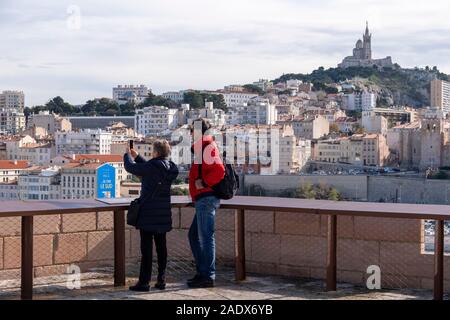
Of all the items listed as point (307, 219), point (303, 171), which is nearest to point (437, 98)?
point (303, 171)

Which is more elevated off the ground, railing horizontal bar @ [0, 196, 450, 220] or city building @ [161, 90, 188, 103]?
city building @ [161, 90, 188, 103]

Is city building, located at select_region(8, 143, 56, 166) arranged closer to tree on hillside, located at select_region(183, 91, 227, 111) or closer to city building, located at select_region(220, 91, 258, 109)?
tree on hillside, located at select_region(183, 91, 227, 111)

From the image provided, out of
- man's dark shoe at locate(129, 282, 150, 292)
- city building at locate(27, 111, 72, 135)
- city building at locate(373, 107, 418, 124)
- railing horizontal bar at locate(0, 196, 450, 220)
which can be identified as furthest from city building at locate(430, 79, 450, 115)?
man's dark shoe at locate(129, 282, 150, 292)

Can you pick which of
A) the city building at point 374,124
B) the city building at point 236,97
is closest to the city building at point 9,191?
the city building at point 374,124

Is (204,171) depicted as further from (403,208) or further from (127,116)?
(127,116)

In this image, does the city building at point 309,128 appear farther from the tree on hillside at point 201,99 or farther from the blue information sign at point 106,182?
the blue information sign at point 106,182
